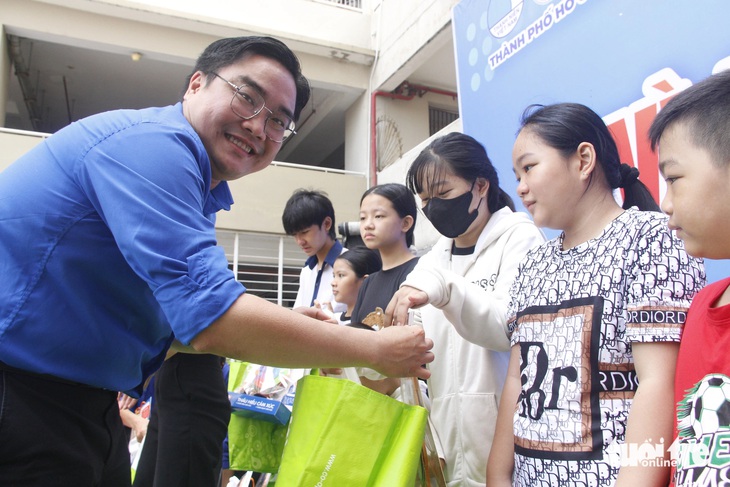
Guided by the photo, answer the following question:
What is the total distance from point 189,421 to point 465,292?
3.67ft

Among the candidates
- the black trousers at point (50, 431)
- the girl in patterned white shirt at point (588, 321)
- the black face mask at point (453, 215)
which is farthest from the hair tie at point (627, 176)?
the black trousers at point (50, 431)

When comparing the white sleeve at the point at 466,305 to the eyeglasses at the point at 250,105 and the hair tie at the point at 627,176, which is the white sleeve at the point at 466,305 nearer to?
the hair tie at the point at 627,176

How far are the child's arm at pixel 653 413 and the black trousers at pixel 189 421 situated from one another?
140 centimetres

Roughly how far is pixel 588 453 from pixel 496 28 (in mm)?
3772

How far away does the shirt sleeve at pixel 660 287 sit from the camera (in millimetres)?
1169

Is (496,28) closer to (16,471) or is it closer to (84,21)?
(16,471)

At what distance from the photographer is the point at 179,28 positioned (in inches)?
303

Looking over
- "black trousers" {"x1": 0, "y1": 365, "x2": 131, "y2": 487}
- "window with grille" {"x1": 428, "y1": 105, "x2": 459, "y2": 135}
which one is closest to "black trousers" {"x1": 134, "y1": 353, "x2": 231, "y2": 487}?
"black trousers" {"x1": 0, "y1": 365, "x2": 131, "y2": 487}

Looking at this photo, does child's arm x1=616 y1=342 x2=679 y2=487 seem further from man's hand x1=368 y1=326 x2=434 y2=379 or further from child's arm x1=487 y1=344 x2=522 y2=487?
man's hand x1=368 y1=326 x2=434 y2=379

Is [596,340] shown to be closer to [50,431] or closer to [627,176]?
[627,176]

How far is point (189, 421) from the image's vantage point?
2.01 meters

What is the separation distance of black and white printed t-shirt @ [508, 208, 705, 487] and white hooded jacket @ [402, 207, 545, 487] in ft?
0.65

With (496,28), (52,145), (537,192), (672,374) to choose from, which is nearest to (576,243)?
(537,192)

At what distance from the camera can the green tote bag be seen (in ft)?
4.43
